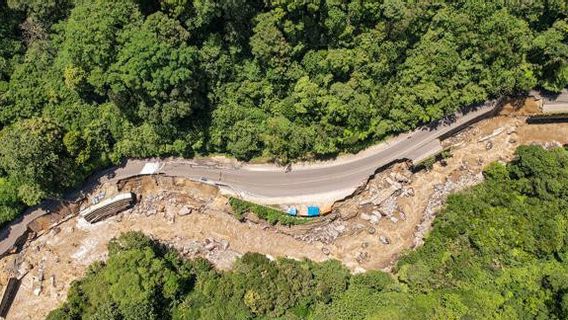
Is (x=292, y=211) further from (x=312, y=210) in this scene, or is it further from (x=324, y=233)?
(x=324, y=233)

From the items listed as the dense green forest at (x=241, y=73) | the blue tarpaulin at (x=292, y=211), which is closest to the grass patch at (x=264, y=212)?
the blue tarpaulin at (x=292, y=211)

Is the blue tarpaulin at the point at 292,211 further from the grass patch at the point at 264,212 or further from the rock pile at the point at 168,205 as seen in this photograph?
the rock pile at the point at 168,205

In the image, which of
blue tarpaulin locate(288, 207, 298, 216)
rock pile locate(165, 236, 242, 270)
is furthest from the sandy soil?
blue tarpaulin locate(288, 207, 298, 216)

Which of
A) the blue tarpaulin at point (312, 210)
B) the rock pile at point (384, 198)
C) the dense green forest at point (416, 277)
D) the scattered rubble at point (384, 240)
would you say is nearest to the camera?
the dense green forest at point (416, 277)

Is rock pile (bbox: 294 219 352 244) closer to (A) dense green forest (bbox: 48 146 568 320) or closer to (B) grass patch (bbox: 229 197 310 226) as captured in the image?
(B) grass patch (bbox: 229 197 310 226)

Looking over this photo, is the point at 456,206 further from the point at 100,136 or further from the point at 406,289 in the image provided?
the point at 100,136

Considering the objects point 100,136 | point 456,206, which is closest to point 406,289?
point 456,206

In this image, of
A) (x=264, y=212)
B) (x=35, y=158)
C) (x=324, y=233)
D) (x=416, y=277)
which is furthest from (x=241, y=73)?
(x=416, y=277)
